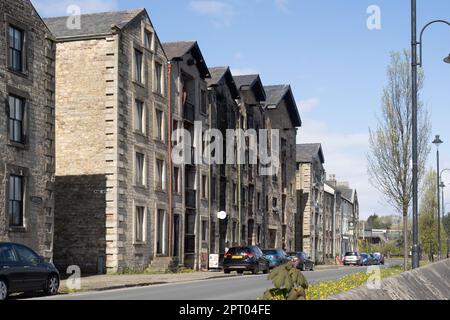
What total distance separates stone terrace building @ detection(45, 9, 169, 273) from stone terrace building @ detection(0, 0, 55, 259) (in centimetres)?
610

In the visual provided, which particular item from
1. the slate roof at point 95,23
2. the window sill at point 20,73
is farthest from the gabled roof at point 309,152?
the window sill at point 20,73

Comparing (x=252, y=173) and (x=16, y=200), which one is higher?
(x=252, y=173)

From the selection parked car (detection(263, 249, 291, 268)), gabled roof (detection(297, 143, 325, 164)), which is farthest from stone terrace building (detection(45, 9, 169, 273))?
gabled roof (detection(297, 143, 325, 164))

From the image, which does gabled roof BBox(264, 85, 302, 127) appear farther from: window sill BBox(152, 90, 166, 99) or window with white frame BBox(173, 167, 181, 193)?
window sill BBox(152, 90, 166, 99)

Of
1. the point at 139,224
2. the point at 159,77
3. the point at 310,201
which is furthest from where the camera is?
the point at 310,201

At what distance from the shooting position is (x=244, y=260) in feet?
133

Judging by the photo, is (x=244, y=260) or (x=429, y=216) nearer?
(x=244, y=260)

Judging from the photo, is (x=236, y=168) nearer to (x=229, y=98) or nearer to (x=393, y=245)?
(x=229, y=98)

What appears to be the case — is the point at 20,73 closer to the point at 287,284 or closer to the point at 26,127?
the point at 26,127

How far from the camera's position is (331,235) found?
92.0 metres

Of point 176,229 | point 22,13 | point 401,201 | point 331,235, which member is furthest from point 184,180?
point 331,235

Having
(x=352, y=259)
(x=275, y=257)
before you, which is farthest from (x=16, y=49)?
(x=352, y=259)

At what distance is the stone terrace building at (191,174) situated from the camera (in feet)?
145

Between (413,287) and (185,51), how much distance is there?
34.1 m
